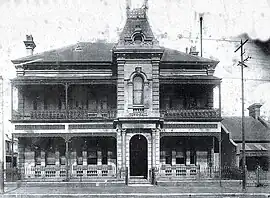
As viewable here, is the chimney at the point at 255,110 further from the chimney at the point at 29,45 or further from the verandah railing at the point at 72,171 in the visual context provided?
the chimney at the point at 29,45

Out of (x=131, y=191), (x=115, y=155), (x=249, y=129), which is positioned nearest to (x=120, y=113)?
(x=115, y=155)

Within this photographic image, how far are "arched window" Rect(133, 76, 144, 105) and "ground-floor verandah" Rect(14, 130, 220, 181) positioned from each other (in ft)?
6.44

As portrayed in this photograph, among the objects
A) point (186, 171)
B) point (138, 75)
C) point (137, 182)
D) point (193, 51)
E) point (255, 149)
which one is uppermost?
point (193, 51)

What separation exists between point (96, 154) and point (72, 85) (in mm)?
4869

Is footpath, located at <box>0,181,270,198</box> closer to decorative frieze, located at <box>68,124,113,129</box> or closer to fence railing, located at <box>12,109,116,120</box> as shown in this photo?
decorative frieze, located at <box>68,124,113,129</box>

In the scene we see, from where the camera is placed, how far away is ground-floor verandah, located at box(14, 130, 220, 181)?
89.5ft

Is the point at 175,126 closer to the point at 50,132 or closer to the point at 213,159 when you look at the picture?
the point at 213,159

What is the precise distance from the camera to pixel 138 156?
93.1ft

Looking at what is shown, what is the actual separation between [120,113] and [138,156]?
125 inches

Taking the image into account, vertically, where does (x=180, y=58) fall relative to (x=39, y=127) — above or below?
above

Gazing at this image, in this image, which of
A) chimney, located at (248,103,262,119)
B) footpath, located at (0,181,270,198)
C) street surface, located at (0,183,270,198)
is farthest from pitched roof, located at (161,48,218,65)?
street surface, located at (0,183,270,198)

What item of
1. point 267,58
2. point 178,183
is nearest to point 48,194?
point 178,183

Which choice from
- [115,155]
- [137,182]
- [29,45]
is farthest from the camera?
[29,45]

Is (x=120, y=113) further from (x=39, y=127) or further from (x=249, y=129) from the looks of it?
(x=249, y=129)
